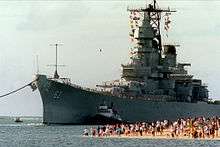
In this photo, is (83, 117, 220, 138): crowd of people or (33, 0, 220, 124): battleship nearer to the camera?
(83, 117, 220, 138): crowd of people

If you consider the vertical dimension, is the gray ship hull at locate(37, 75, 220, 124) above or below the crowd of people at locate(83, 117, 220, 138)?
above

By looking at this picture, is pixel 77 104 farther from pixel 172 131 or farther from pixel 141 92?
pixel 172 131

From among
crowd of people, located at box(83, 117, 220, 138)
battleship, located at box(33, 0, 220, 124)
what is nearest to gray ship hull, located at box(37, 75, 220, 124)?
battleship, located at box(33, 0, 220, 124)

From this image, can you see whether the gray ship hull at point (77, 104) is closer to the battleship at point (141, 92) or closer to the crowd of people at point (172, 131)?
the battleship at point (141, 92)

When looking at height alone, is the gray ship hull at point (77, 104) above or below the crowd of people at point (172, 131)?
above

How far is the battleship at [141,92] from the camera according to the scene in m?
134

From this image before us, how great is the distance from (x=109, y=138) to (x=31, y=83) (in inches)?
1516

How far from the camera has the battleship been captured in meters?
134

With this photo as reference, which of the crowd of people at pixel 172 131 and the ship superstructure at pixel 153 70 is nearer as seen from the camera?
the crowd of people at pixel 172 131

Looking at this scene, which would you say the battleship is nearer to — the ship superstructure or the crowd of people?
the ship superstructure

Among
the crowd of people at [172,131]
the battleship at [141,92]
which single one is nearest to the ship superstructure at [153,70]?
the battleship at [141,92]

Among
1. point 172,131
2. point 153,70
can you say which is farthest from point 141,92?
point 172,131

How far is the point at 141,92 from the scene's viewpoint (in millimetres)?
141375

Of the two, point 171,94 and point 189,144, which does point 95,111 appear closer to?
point 171,94
